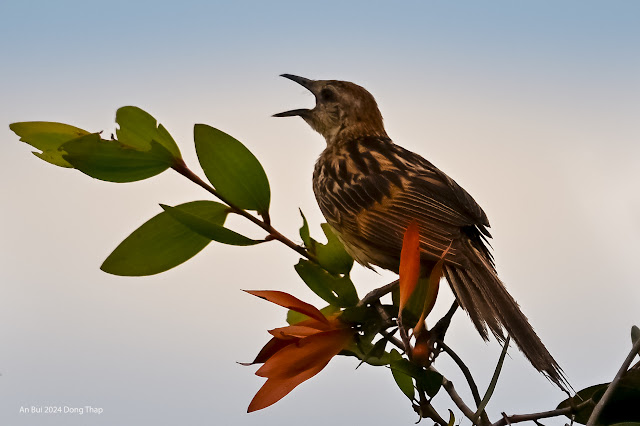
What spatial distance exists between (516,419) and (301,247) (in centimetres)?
66

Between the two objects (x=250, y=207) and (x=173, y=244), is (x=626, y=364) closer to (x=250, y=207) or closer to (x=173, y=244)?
(x=250, y=207)

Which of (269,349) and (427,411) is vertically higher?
(269,349)

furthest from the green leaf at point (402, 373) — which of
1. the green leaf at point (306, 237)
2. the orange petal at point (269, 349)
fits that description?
the green leaf at point (306, 237)

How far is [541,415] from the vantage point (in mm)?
1473

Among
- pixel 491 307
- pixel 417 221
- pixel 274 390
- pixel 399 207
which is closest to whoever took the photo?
pixel 274 390

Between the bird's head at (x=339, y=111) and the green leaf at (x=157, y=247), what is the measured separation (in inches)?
74.3

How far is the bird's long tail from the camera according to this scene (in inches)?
64.7

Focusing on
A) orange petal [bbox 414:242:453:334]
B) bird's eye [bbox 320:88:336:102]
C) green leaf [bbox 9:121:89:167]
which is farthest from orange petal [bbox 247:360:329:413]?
bird's eye [bbox 320:88:336:102]

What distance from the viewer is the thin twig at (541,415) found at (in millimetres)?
1423

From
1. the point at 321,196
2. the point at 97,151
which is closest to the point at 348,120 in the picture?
the point at 321,196

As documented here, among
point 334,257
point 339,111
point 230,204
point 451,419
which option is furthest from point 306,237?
point 339,111

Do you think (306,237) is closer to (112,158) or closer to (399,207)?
(112,158)

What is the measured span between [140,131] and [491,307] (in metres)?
1.02

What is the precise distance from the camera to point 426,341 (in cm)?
161
